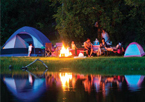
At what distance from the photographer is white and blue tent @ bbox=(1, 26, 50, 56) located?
80.6 feet

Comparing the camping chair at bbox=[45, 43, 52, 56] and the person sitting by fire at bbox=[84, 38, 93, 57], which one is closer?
the person sitting by fire at bbox=[84, 38, 93, 57]

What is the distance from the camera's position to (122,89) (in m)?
10.6

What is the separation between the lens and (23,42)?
2547cm

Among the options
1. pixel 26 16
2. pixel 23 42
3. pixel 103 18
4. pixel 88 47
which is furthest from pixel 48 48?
pixel 26 16

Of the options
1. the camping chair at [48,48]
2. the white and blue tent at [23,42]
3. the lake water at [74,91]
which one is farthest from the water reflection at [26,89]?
the white and blue tent at [23,42]

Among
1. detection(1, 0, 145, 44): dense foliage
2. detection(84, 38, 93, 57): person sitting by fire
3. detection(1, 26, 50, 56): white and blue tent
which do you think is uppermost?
detection(1, 0, 145, 44): dense foliage

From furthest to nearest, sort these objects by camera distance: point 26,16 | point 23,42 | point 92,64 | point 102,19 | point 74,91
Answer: point 26,16
point 23,42
point 102,19
point 92,64
point 74,91

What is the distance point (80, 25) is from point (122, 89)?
14.2 m

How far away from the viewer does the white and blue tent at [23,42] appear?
968 inches

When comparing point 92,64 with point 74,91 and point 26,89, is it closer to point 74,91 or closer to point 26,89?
point 26,89

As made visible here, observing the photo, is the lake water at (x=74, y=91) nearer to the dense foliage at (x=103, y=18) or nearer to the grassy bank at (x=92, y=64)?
the grassy bank at (x=92, y=64)

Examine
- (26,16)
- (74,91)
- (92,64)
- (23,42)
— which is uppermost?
(26,16)

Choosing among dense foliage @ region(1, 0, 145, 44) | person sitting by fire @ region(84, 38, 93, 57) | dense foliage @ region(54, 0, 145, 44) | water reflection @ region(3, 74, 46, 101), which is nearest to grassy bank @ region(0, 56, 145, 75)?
person sitting by fire @ region(84, 38, 93, 57)

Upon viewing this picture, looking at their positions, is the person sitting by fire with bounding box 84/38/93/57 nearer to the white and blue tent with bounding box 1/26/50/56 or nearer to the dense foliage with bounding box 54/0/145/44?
the dense foliage with bounding box 54/0/145/44
